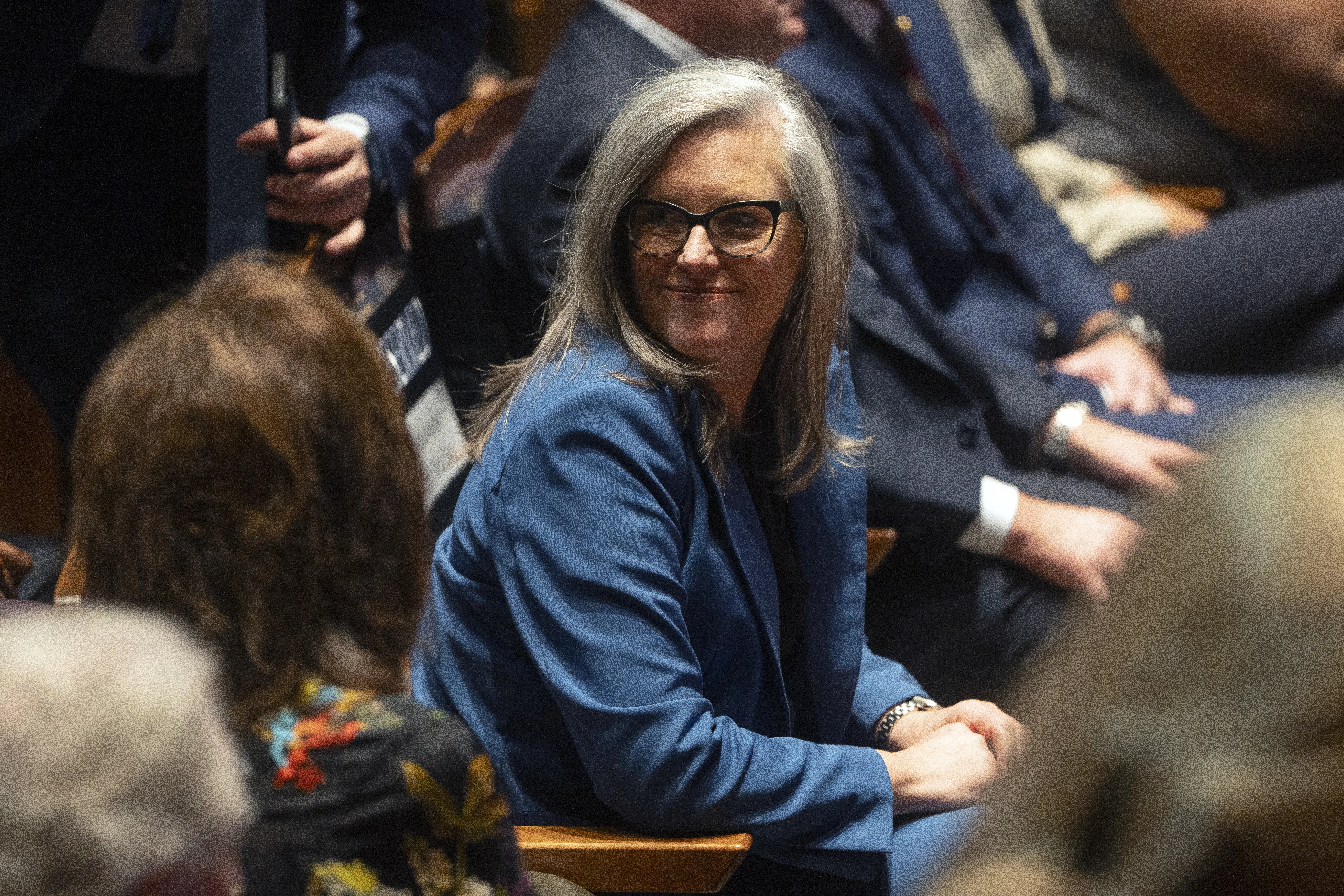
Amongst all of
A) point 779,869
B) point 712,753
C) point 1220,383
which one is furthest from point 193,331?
point 1220,383

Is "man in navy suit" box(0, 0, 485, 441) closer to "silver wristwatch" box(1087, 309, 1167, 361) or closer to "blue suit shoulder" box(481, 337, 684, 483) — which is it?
"blue suit shoulder" box(481, 337, 684, 483)

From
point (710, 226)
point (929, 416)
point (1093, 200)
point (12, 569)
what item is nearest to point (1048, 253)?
point (1093, 200)

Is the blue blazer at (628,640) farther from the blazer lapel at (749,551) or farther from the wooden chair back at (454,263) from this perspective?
the wooden chair back at (454,263)

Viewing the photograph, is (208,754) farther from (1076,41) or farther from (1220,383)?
(1076,41)

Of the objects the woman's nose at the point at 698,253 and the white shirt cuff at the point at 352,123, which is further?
the white shirt cuff at the point at 352,123

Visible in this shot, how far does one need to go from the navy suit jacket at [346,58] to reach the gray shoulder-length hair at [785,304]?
1.73 feet

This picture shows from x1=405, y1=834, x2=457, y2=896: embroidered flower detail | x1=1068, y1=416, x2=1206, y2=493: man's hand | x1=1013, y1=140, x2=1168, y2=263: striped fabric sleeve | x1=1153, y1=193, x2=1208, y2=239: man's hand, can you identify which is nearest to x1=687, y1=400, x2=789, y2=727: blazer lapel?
x1=405, y1=834, x2=457, y2=896: embroidered flower detail

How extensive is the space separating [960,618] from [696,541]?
0.82 meters

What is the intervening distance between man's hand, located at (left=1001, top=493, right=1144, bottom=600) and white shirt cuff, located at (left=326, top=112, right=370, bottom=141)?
4.04ft

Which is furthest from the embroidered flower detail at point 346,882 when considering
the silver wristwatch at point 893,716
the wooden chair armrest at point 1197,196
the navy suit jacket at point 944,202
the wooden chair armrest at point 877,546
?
the wooden chair armrest at point 1197,196

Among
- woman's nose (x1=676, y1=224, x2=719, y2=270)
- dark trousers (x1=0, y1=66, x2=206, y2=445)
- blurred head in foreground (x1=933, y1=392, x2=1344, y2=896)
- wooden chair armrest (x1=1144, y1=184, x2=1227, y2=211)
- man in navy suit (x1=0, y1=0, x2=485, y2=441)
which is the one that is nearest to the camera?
blurred head in foreground (x1=933, y1=392, x2=1344, y2=896)

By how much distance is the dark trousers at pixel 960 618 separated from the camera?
7.14 ft

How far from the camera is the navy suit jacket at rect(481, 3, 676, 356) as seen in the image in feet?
6.97

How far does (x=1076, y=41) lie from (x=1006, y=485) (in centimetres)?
199
